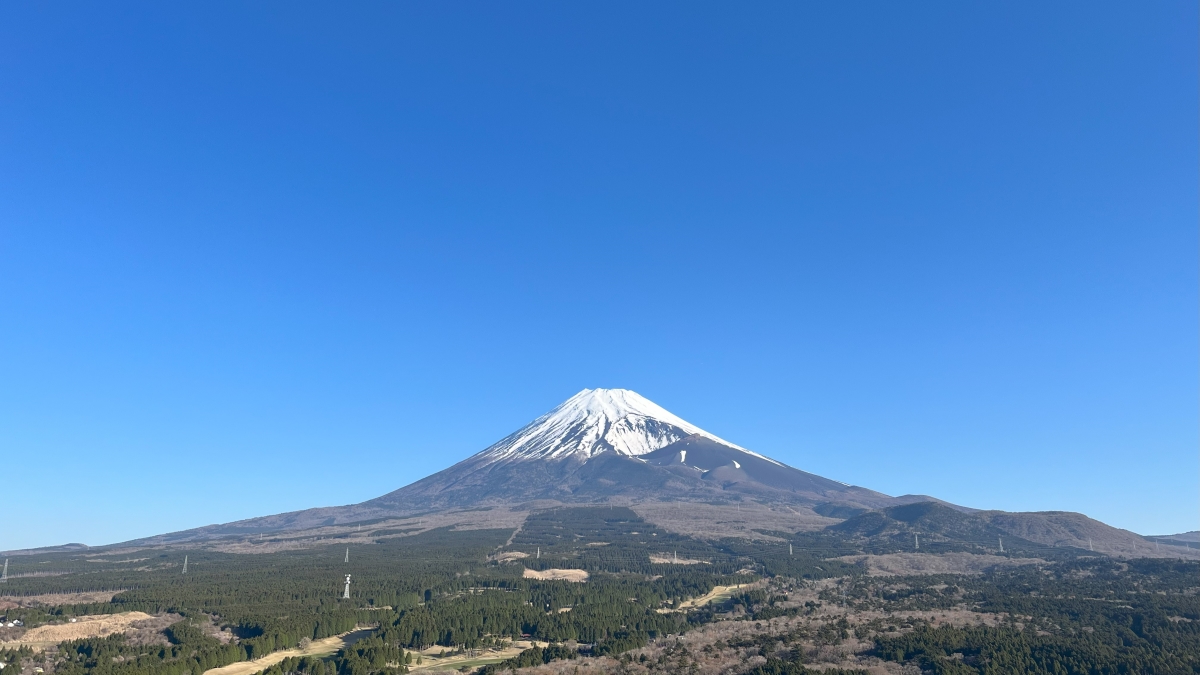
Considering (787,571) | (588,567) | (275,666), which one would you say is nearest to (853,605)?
(787,571)

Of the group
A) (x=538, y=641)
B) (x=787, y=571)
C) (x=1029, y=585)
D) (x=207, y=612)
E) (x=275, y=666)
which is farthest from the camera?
(x=787, y=571)

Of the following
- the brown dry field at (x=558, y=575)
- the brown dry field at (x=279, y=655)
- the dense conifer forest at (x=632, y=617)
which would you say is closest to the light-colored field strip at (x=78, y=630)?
the dense conifer forest at (x=632, y=617)

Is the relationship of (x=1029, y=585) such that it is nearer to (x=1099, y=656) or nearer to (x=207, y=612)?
(x=1099, y=656)

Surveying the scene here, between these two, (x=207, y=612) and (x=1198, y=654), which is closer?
(x=1198, y=654)

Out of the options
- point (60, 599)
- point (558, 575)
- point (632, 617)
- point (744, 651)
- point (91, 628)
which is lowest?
point (558, 575)

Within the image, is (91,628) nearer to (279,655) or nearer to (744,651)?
(279,655)

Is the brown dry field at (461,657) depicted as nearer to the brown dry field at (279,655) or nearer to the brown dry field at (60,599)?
the brown dry field at (279,655)

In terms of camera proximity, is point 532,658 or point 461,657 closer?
point 532,658

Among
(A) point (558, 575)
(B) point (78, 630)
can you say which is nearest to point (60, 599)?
(B) point (78, 630)

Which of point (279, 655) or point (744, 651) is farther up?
point (744, 651)
